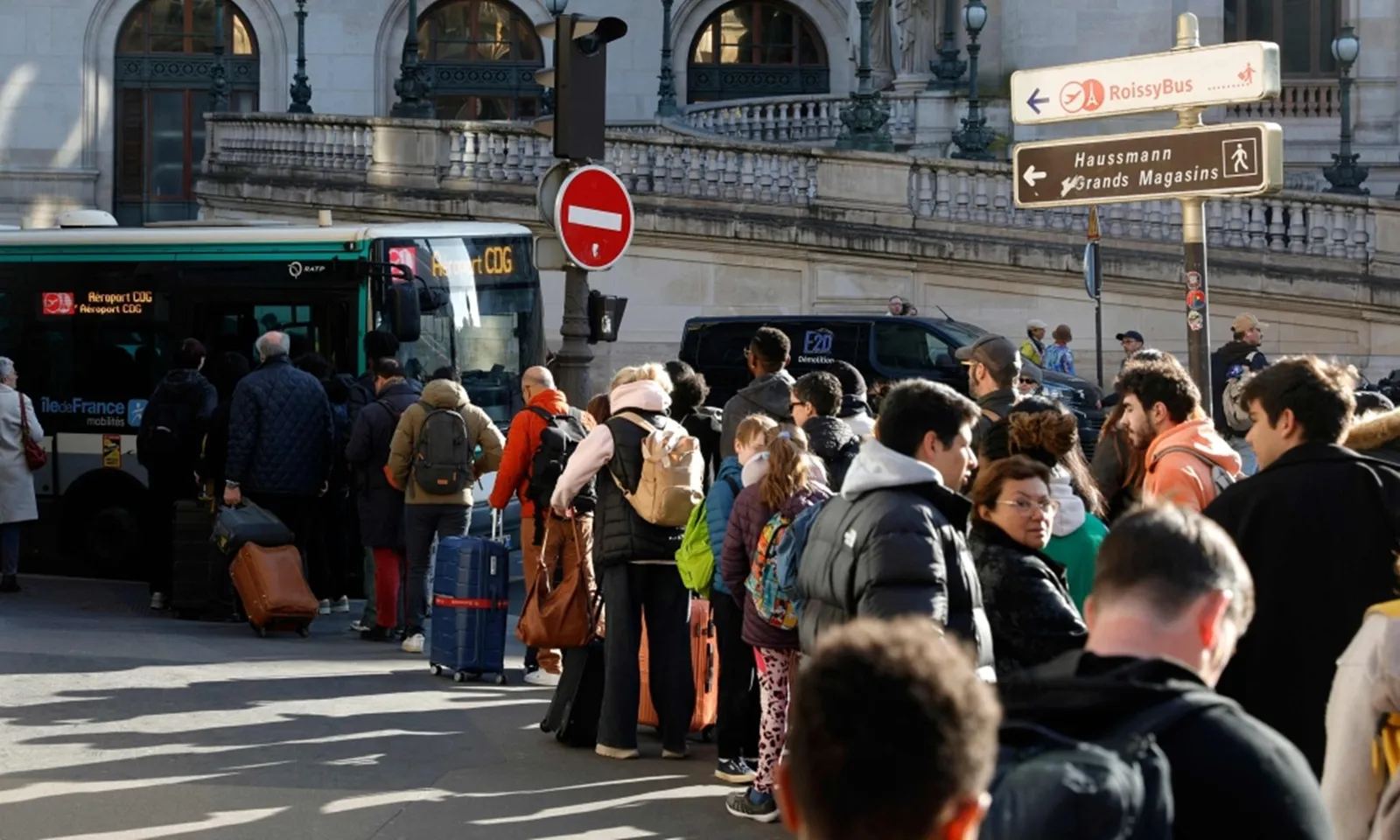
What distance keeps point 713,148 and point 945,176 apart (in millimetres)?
3148

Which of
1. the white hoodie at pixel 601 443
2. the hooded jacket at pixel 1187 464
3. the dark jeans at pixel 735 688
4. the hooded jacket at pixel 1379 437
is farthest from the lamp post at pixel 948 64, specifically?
the hooded jacket at pixel 1379 437

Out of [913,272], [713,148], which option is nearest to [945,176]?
[913,272]

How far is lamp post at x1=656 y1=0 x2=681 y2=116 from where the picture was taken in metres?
39.5

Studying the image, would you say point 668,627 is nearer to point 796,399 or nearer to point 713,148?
point 796,399

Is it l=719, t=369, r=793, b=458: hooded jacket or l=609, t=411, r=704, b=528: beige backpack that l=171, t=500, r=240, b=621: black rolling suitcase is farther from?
l=609, t=411, r=704, b=528: beige backpack

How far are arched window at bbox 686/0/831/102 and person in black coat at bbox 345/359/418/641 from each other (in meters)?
32.8

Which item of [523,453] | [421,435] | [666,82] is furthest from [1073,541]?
[666,82]

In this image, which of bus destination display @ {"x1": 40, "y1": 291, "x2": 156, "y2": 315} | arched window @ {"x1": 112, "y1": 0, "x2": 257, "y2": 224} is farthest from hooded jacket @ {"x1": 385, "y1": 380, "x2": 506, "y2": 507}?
arched window @ {"x1": 112, "y1": 0, "x2": 257, "y2": 224}

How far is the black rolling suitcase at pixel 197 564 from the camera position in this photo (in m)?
13.4

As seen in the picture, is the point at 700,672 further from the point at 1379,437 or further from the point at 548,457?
the point at 1379,437

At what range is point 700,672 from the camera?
9.73 m

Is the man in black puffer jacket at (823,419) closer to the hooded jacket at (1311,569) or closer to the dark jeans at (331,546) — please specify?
the hooded jacket at (1311,569)

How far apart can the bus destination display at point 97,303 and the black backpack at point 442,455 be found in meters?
4.53

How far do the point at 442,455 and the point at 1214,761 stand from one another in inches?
365
